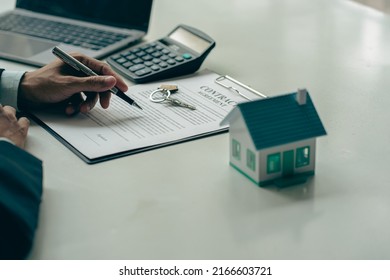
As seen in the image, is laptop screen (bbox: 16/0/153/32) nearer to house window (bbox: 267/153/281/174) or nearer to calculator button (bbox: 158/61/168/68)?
calculator button (bbox: 158/61/168/68)

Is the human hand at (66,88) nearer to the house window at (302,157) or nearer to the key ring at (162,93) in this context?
the key ring at (162,93)

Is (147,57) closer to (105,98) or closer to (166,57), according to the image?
(166,57)

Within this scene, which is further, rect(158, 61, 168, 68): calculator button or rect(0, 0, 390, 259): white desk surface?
rect(158, 61, 168, 68): calculator button

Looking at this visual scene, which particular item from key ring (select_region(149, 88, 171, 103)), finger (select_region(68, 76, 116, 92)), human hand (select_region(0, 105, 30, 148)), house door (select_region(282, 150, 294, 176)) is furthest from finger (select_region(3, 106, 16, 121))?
house door (select_region(282, 150, 294, 176))

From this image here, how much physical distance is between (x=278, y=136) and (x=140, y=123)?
0.99ft

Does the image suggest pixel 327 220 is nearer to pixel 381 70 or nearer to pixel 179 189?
pixel 179 189

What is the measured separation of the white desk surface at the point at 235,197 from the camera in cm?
86

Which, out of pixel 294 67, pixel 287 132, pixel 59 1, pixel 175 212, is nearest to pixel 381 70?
pixel 294 67

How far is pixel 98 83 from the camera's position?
1206 mm

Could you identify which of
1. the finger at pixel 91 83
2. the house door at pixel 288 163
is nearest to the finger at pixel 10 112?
the finger at pixel 91 83

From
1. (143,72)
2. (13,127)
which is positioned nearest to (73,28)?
(143,72)

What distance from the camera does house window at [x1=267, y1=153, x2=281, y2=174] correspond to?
98 cm

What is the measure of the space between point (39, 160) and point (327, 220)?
0.41 meters

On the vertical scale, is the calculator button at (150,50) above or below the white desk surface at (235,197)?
above
